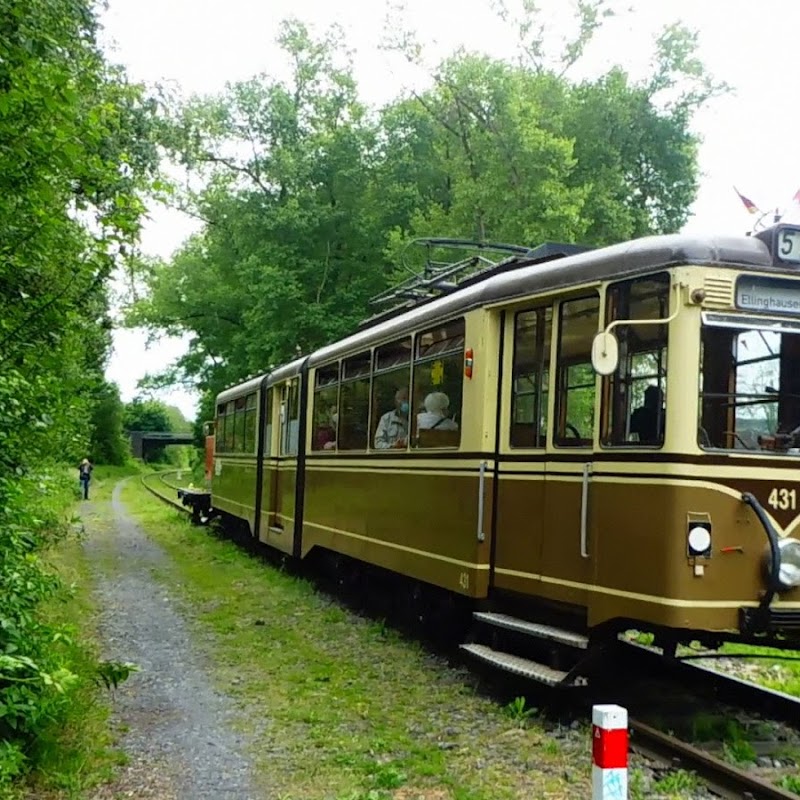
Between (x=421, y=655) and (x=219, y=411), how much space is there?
512 inches

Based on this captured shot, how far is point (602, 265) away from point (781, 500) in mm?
1818


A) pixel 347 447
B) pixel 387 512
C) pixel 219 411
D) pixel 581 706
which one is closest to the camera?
pixel 581 706

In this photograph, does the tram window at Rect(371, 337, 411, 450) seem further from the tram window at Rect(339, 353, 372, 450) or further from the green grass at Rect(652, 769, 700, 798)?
the green grass at Rect(652, 769, 700, 798)

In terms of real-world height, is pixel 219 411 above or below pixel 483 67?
below

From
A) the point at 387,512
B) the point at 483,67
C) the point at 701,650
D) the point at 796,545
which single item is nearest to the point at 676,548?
the point at 796,545

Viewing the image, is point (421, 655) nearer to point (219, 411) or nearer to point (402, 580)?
point (402, 580)

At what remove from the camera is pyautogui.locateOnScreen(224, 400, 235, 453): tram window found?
19.1 metres

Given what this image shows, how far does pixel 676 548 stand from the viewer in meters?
5.70

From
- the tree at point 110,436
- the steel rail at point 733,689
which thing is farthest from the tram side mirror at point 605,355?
the tree at point 110,436

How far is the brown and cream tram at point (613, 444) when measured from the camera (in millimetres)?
5793

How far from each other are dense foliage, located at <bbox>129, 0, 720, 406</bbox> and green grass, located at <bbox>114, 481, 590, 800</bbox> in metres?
14.5

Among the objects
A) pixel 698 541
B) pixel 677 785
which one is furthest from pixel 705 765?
pixel 698 541

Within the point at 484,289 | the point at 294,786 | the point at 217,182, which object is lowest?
the point at 294,786

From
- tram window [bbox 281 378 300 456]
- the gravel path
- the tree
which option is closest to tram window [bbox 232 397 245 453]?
tram window [bbox 281 378 300 456]
